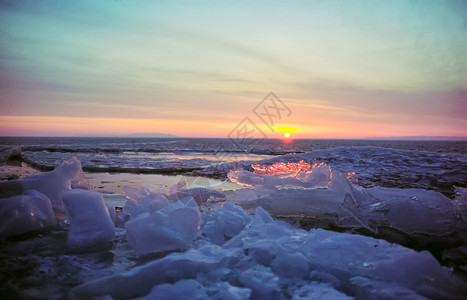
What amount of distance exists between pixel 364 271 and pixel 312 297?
1.34 ft

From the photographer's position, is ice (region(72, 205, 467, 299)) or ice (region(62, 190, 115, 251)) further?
ice (region(62, 190, 115, 251))

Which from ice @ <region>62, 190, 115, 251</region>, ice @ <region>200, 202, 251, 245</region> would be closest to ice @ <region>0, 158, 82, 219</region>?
ice @ <region>62, 190, 115, 251</region>

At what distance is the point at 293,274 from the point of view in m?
1.78

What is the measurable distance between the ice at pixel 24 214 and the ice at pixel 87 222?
0.45 m

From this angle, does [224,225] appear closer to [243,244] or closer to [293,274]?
[243,244]

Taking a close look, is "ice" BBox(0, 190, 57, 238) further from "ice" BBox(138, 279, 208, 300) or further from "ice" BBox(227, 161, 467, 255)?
"ice" BBox(227, 161, 467, 255)

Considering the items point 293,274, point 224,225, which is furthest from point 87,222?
point 293,274

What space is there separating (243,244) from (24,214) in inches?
78.4

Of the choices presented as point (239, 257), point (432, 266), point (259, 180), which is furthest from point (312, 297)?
point (259, 180)

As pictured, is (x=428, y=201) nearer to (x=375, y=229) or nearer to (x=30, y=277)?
(x=375, y=229)

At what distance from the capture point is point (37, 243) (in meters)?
2.36

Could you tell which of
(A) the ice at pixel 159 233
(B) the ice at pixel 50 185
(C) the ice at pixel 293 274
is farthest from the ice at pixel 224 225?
(B) the ice at pixel 50 185

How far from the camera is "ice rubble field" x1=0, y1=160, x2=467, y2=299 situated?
1.60 meters

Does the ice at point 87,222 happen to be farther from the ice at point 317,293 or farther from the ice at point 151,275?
the ice at point 317,293
